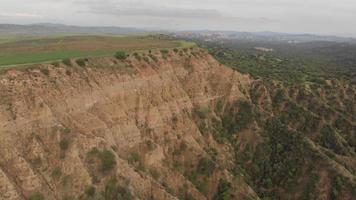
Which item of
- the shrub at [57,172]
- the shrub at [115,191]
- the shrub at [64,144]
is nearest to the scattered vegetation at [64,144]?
the shrub at [64,144]

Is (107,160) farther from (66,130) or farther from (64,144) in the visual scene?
(66,130)

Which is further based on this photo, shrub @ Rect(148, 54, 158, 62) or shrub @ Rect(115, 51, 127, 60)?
shrub @ Rect(148, 54, 158, 62)

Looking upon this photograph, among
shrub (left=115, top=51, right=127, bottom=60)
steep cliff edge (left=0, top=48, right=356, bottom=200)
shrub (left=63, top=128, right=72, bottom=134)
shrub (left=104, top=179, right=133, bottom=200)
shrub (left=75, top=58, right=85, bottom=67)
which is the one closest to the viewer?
steep cliff edge (left=0, top=48, right=356, bottom=200)

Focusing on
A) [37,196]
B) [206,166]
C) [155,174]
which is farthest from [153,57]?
[37,196]

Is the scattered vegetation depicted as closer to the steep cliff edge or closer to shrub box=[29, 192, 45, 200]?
the steep cliff edge

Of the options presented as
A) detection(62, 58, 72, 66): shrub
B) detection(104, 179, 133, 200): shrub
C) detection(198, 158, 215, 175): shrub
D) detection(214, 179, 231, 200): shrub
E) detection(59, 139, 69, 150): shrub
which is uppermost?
detection(62, 58, 72, 66): shrub

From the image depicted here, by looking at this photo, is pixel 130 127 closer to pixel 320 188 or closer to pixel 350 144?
pixel 320 188

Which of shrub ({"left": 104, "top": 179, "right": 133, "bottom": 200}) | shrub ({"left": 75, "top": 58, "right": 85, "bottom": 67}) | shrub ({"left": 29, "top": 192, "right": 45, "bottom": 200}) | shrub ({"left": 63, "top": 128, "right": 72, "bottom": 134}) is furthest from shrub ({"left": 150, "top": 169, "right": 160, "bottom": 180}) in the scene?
shrub ({"left": 75, "top": 58, "right": 85, "bottom": 67})
